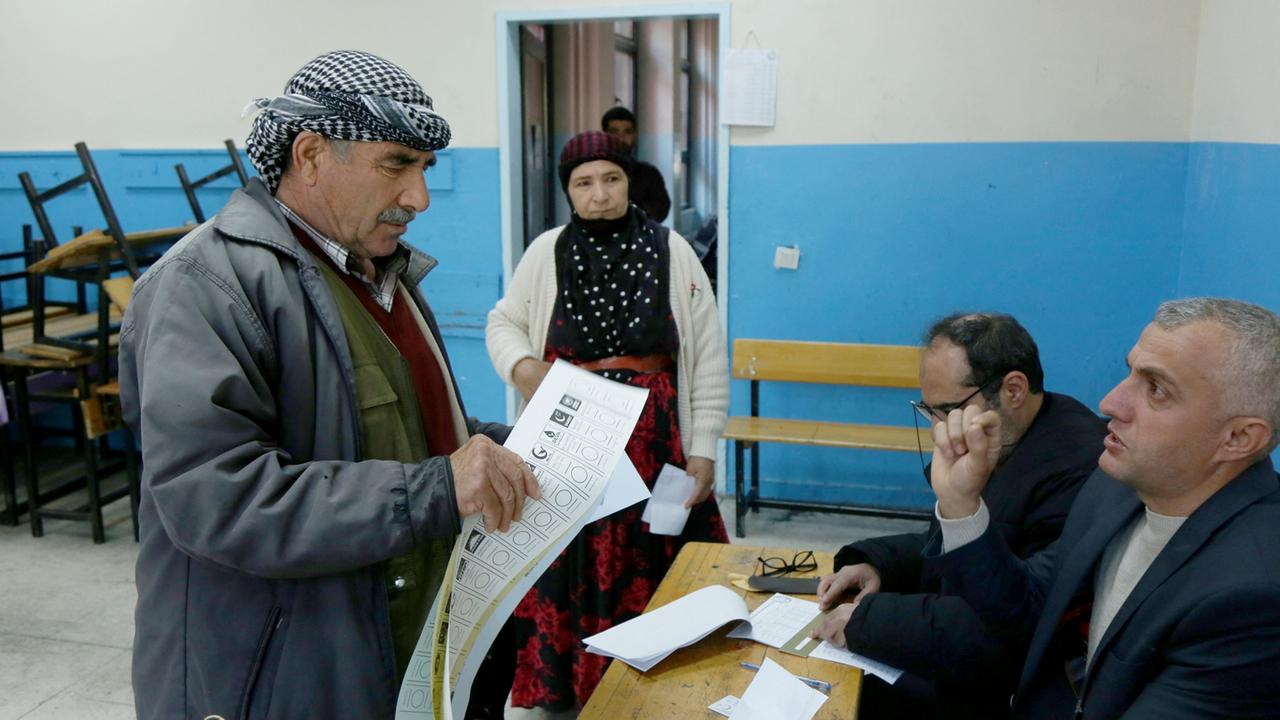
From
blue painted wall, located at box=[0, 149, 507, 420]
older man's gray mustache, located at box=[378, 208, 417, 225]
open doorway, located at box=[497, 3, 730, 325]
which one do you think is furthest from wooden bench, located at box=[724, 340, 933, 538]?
older man's gray mustache, located at box=[378, 208, 417, 225]

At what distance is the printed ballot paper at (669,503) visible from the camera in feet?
8.63

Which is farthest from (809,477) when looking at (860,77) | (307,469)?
(307,469)

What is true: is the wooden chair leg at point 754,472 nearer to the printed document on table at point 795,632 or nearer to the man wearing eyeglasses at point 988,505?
the man wearing eyeglasses at point 988,505

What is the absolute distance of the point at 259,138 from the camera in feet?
4.42

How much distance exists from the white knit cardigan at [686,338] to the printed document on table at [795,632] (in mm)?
887

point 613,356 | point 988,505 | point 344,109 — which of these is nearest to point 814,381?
point 613,356

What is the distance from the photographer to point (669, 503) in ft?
8.68

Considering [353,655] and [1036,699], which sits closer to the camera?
[353,655]

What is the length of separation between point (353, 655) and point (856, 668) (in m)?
0.84

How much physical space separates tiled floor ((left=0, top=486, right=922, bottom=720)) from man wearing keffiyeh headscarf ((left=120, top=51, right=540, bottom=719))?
1.75 meters

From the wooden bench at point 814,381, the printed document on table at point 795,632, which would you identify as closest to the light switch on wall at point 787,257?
the wooden bench at point 814,381

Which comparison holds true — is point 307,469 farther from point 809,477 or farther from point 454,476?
point 809,477

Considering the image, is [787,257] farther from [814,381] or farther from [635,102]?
[635,102]

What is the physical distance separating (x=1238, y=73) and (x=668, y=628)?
296 cm
